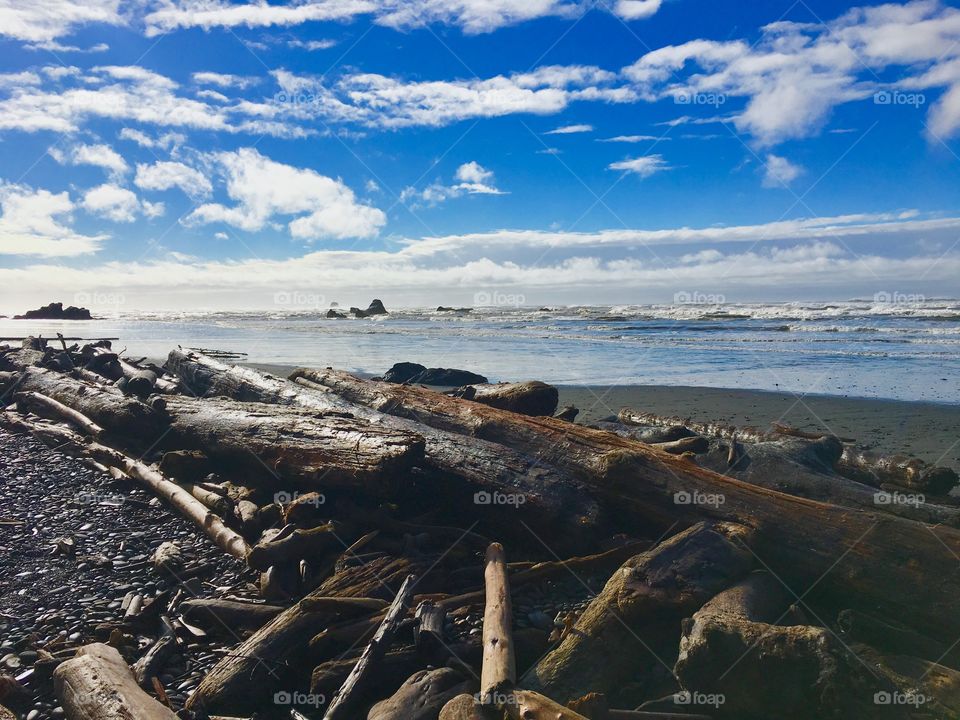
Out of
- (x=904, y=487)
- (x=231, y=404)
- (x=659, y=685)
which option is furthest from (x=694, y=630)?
(x=231, y=404)

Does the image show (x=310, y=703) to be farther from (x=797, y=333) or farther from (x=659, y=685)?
(x=797, y=333)

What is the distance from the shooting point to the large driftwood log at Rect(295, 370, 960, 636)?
14.0 feet

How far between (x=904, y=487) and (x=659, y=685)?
4.95 metres

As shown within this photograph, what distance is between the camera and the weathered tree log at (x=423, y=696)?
11.5 feet

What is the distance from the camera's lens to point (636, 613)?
409 cm

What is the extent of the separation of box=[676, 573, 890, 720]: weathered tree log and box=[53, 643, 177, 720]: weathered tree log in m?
2.98

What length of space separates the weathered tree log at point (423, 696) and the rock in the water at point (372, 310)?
66.6m
